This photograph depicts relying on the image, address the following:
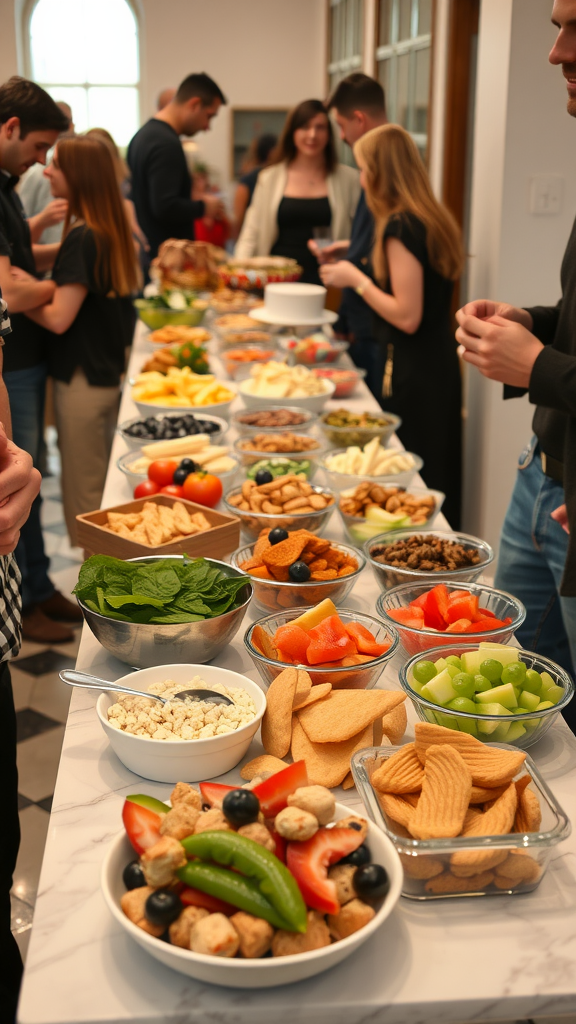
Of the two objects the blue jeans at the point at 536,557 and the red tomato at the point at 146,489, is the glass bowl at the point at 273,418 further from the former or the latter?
the blue jeans at the point at 536,557

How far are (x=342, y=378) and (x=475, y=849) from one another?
2395mm

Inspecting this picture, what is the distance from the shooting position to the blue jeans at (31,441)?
3.46m

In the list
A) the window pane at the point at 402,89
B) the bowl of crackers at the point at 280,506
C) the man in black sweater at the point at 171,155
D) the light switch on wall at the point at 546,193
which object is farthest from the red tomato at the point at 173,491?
the window pane at the point at 402,89

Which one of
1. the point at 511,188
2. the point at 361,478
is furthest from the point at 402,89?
the point at 361,478

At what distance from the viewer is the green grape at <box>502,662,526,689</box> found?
1.22 m

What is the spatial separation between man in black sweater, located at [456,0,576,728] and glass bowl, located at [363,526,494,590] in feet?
0.53

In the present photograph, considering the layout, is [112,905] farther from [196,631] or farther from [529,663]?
[529,663]

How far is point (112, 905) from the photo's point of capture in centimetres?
90

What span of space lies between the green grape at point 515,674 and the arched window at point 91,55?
12.2 m

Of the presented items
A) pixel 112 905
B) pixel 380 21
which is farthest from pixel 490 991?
pixel 380 21

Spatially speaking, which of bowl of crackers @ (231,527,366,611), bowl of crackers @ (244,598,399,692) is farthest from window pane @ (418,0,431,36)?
bowl of crackers @ (244,598,399,692)

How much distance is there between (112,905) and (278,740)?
374mm

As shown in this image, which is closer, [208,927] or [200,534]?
[208,927]

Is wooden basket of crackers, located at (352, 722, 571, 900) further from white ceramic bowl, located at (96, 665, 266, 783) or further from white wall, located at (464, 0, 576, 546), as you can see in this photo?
white wall, located at (464, 0, 576, 546)
